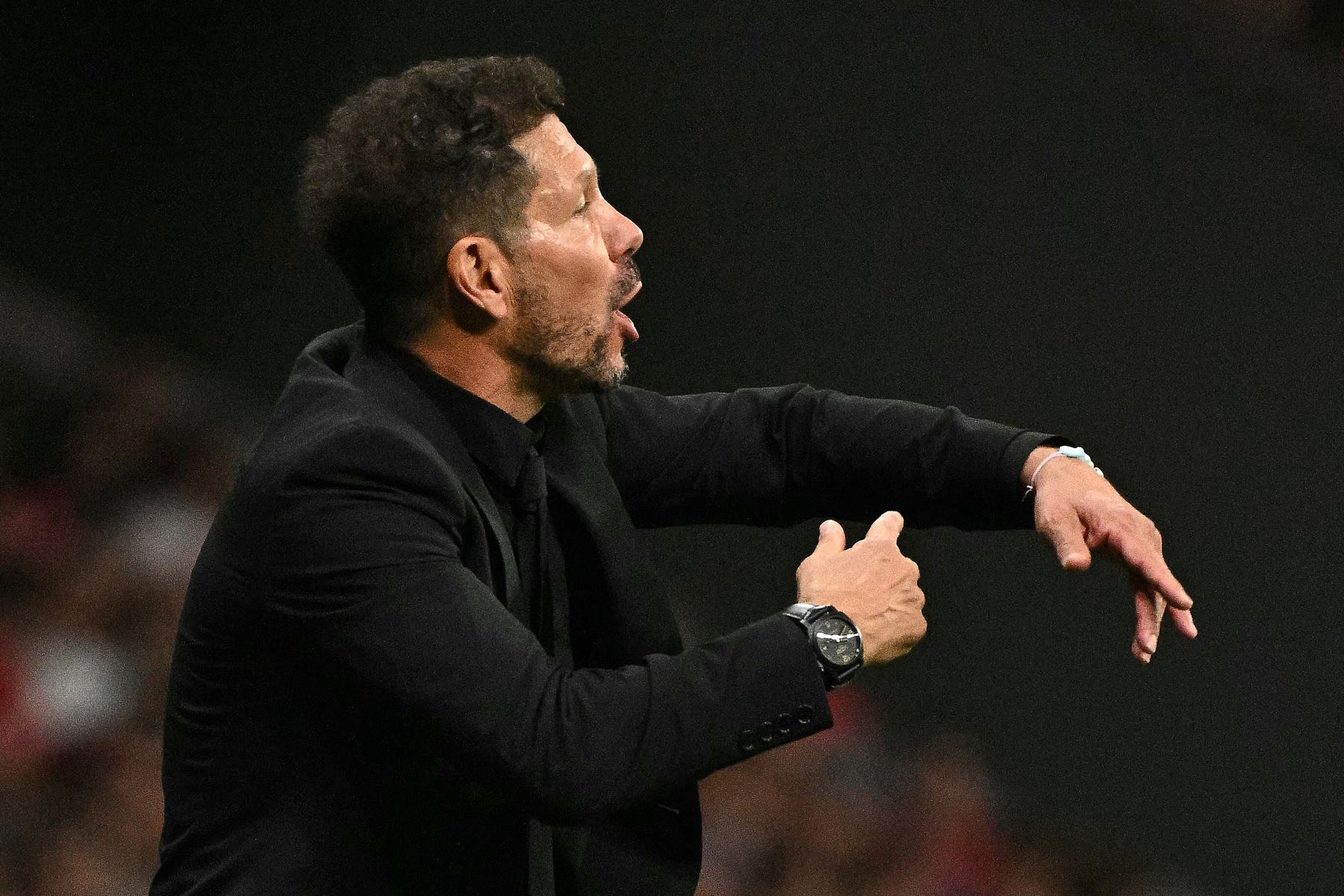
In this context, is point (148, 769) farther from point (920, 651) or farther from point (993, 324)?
point (993, 324)

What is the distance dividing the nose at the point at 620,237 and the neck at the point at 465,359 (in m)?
0.14

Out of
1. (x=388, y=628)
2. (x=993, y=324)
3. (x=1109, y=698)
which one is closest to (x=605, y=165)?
(x=993, y=324)

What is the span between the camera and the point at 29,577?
2.72 metres

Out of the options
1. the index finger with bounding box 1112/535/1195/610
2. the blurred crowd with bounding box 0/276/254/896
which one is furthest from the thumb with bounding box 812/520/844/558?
the blurred crowd with bounding box 0/276/254/896

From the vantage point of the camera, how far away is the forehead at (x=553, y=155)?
1.35 meters

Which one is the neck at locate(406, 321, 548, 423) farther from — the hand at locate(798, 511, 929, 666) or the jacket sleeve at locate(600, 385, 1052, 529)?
the hand at locate(798, 511, 929, 666)

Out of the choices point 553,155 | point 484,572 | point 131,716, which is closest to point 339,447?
point 484,572

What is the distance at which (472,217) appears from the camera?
1.32 metres

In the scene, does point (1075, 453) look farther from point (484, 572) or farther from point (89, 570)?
point (89, 570)

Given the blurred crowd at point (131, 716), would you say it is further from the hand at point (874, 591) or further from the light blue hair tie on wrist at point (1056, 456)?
the hand at point (874, 591)

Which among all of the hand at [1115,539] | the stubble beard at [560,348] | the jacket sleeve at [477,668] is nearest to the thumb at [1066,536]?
the hand at [1115,539]

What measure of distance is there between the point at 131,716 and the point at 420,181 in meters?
1.69

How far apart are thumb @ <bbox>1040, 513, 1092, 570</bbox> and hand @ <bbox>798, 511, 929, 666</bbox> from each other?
0.44 feet

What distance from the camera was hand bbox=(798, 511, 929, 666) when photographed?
118 centimetres
